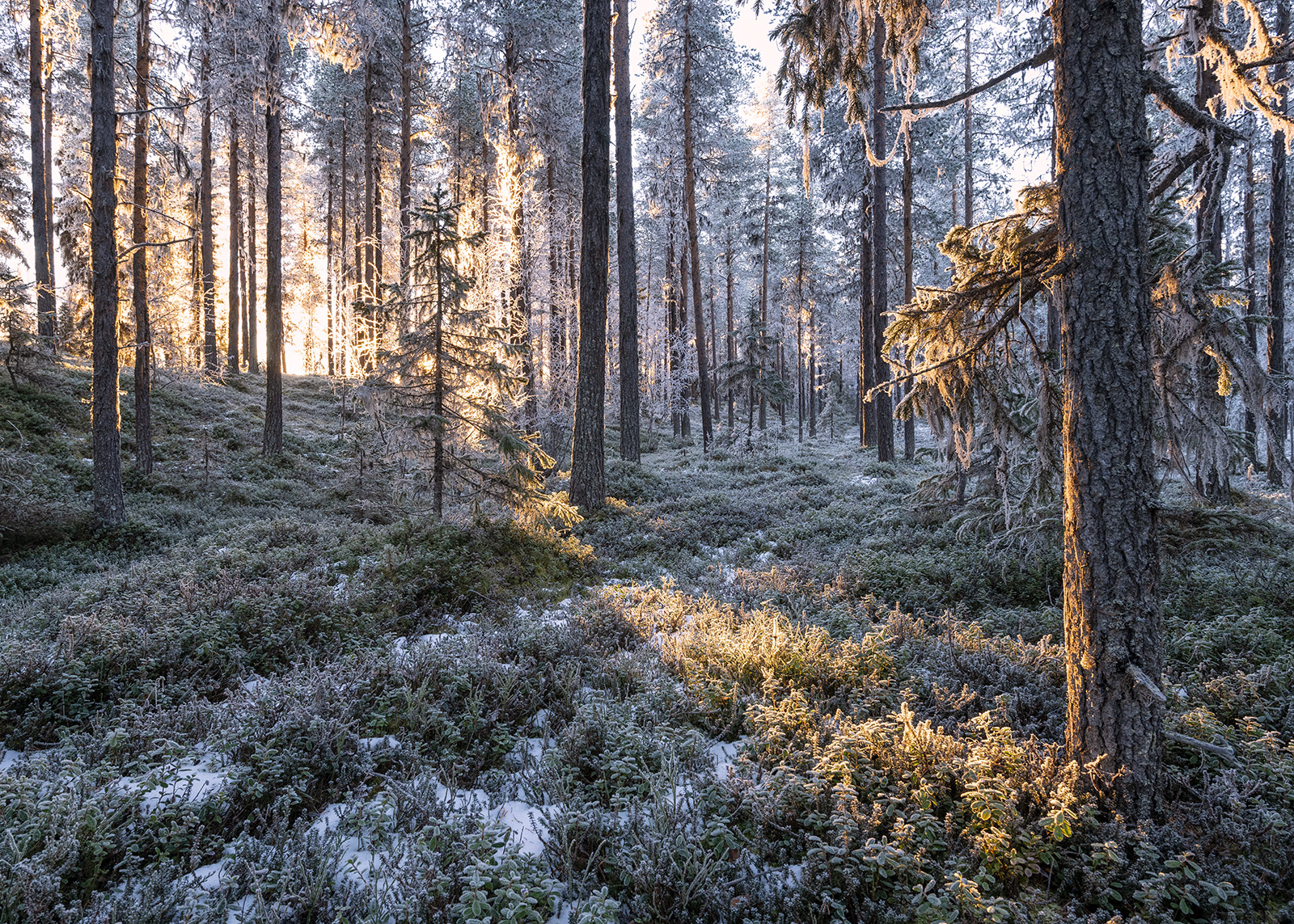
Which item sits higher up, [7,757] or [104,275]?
[104,275]

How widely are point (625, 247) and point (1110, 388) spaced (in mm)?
14641

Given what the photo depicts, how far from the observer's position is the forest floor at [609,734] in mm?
2723

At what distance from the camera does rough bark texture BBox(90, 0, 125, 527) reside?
30.5ft

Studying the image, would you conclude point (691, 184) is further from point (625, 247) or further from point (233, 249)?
point (233, 249)

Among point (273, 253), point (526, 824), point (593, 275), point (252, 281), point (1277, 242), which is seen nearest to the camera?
point (526, 824)

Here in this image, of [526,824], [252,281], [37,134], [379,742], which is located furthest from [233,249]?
[526,824]

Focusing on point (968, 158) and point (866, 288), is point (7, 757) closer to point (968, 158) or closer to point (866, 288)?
point (866, 288)

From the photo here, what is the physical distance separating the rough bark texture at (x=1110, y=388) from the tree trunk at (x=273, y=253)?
16.2 meters

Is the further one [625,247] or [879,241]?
[879,241]

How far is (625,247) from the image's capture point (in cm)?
1634

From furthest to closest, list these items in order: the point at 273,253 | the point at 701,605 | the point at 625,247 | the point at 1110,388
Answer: the point at 625,247
the point at 273,253
the point at 701,605
the point at 1110,388

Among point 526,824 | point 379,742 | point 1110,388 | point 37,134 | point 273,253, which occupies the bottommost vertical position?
point 526,824

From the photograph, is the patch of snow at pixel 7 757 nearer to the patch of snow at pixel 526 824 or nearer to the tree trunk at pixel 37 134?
the patch of snow at pixel 526 824

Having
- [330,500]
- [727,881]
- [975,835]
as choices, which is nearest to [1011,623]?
[975,835]
